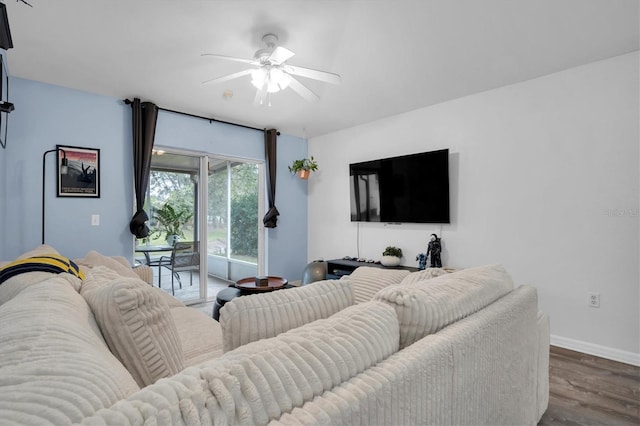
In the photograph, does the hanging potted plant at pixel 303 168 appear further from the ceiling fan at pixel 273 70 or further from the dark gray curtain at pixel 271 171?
the ceiling fan at pixel 273 70

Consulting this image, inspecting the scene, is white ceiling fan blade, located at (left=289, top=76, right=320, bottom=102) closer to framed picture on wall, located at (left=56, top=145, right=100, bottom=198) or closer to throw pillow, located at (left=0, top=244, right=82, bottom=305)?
throw pillow, located at (left=0, top=244, right=82, bottom=305)

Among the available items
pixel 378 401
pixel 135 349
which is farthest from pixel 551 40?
pixel 135 349

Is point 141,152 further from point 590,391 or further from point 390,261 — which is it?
point 590,391

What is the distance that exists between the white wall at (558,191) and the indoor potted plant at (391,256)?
0.26 metres

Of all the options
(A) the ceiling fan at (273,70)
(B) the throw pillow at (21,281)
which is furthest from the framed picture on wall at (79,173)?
(B) the throw pillow at (21,281)

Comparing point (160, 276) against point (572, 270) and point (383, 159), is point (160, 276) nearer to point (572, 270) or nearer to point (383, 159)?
point (383, 159)

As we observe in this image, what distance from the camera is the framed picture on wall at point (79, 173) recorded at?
3369mm

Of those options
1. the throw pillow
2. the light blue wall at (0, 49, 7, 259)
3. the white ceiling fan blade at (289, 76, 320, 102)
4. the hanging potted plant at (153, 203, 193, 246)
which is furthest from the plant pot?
the throw pillow

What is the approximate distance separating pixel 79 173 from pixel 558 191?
473cm

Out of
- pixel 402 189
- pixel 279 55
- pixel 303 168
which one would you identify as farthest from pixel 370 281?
pixel 303 168

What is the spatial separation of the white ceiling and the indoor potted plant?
6.01 ft

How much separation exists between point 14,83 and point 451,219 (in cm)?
462

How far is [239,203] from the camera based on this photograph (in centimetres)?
499

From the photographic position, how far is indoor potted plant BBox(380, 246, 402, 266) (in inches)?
159
